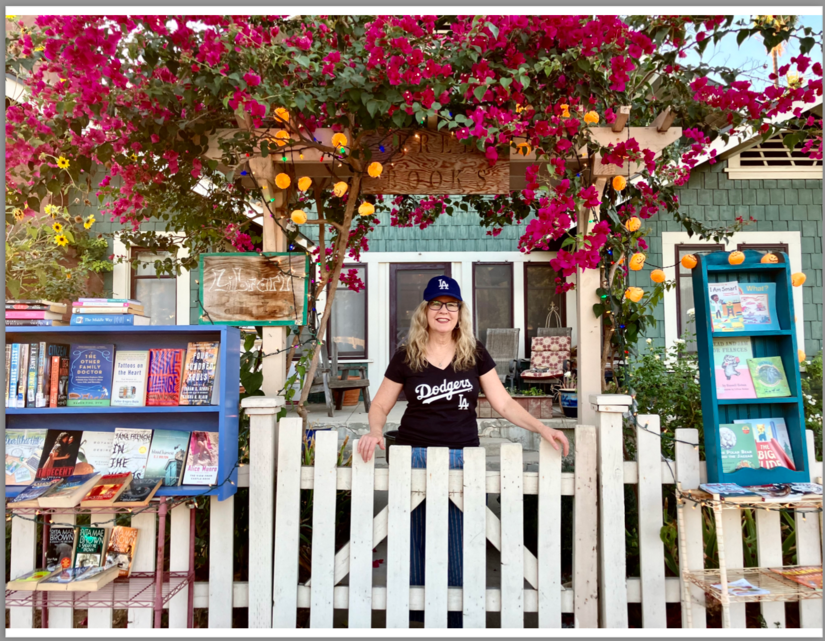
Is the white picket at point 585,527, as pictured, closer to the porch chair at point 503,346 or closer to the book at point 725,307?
the book at point 725,307

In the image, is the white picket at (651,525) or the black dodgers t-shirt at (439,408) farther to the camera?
the black dodgers t-shirt at (439,408)

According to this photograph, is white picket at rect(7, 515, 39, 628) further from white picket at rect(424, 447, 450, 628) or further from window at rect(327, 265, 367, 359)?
window at rect(327, 265, 367, 359)

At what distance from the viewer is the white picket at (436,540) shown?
2.21 m

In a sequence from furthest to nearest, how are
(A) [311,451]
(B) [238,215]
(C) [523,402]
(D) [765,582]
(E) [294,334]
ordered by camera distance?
(C) [523,402]
(B) [238,215]
(A) [311,451]
(E) [294,334]
(D) [765,582]

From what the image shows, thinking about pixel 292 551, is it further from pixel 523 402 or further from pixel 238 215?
pixel 523 402

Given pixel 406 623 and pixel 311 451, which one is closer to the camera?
pixel 406 623

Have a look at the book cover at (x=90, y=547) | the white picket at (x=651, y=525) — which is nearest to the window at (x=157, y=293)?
the book cover at (x=90, y=547)

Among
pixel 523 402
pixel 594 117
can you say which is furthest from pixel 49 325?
pixel 523 402

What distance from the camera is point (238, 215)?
355cm

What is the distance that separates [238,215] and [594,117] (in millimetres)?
2322

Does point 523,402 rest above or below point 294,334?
below

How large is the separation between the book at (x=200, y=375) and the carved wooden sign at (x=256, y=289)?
0.35 meters

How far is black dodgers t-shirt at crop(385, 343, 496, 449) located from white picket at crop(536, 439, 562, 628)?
35 centimetres

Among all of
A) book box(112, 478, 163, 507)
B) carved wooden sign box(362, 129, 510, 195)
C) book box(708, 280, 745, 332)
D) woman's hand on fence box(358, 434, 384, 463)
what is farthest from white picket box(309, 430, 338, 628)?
book box(708, 280, 745, 332)
